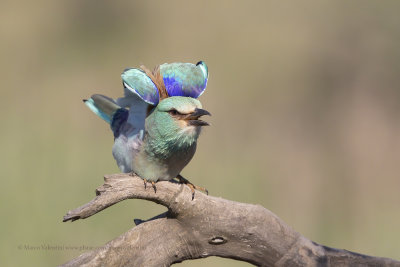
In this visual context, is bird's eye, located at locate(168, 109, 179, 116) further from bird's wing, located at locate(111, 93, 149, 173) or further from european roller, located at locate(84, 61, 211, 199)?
bird's wing, located at locate(111, 93, 149, 173)

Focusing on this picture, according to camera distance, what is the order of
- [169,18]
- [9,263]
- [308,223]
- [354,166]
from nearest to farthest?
[9,263], [308,223], [354,166], [169,18]

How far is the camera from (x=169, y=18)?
16.8ft

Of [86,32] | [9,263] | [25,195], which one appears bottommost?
[9,263]

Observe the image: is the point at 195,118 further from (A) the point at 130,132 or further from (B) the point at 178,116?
(A) the point at 130,132

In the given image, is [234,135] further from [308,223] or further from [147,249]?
[147,249]

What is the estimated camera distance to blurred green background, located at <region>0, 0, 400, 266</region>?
4.00 metres

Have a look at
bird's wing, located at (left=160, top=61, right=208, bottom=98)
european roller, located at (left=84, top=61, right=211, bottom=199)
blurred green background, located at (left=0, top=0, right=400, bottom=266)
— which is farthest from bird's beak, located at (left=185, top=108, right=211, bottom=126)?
blurred green background, located at (left=0, top=0, right=400, bottom=266)

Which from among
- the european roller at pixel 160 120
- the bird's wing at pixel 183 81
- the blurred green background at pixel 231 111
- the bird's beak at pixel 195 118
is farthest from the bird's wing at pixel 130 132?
the blurred green background at pixel 231 111

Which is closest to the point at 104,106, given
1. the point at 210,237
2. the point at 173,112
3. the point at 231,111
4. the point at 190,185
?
the point at 173,112

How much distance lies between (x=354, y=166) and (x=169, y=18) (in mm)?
1425

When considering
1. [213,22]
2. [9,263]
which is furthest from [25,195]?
[213,22]

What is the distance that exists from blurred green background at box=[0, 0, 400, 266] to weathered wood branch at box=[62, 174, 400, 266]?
0.92m

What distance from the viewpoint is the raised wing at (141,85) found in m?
3.00

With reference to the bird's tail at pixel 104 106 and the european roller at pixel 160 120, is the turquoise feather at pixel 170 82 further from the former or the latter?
the bird's tail at pixel 104 106
